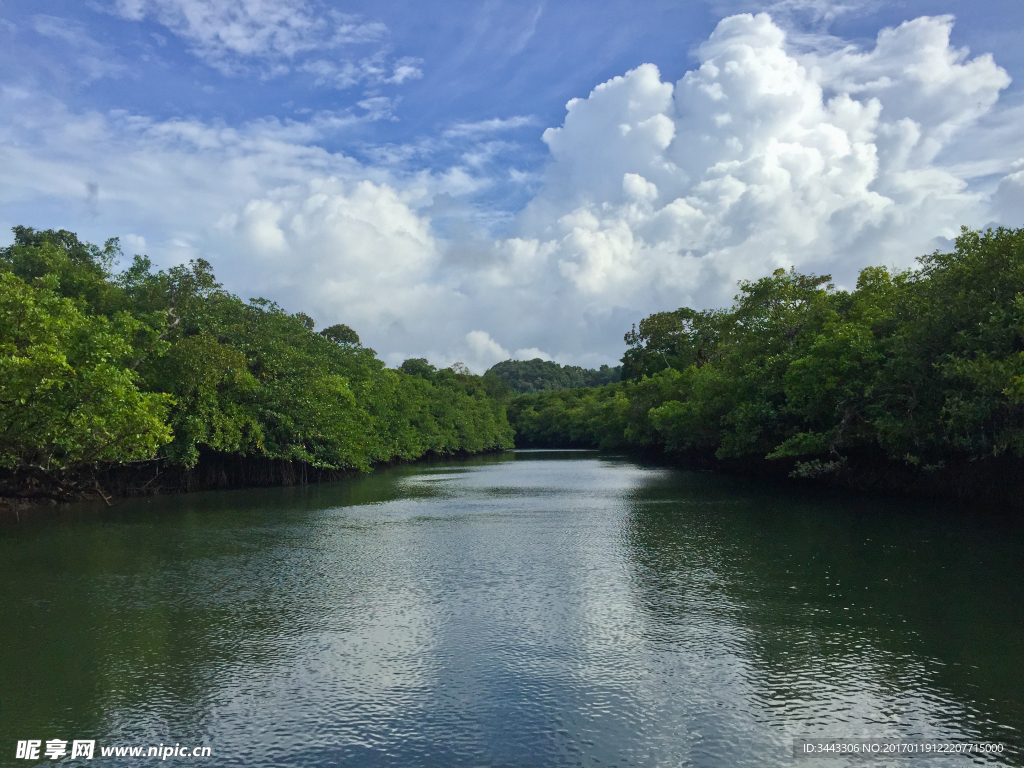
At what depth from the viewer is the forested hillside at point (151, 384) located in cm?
1894

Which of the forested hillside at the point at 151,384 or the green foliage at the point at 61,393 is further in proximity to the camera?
the forested hillside at the point at 151,384

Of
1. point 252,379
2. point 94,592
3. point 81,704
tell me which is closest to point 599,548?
point 94,592

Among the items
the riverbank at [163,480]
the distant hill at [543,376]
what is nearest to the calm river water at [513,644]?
the riverbank at [163,480]

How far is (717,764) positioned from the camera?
581cm

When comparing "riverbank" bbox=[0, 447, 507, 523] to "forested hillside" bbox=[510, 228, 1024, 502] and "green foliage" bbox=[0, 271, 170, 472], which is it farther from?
"forested hillside" bbox=[510, 228, 1024, 502]

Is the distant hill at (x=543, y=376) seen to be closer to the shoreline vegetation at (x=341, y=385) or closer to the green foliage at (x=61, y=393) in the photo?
the shoreline vegetation at (x=341, y=385)

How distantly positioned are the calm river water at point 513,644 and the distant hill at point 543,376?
161 m

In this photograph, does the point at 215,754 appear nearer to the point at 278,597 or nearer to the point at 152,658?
the point at 152,658

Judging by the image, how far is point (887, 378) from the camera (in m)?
23.5

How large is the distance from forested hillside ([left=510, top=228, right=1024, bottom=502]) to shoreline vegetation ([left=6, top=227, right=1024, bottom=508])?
77 millimetres

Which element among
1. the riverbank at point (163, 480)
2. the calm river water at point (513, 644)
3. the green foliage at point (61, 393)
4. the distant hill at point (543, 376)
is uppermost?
the distant hill at point (543, 376)

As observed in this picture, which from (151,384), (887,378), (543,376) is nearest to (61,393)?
(151,384)

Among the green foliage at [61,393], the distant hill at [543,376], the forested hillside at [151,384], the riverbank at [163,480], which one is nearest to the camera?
the green foliage at [61,393]

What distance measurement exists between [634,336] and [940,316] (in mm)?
55136
